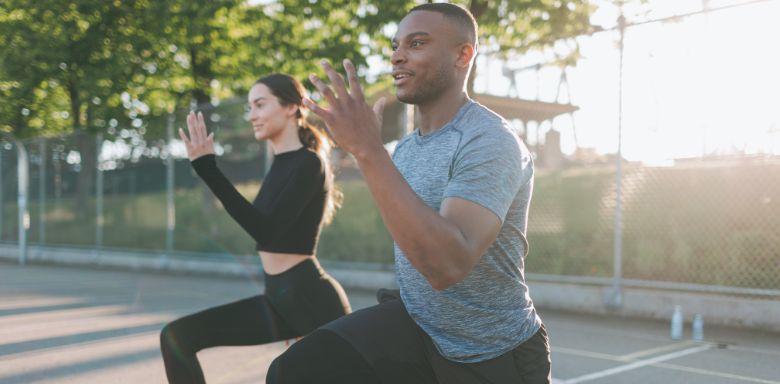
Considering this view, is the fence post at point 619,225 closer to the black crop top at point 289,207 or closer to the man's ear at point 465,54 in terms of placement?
the black crop top at point 289,207

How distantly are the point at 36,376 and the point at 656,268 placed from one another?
6.67 m

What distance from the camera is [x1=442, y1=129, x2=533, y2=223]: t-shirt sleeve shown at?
1.90m

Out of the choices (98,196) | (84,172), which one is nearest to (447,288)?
(98,196)

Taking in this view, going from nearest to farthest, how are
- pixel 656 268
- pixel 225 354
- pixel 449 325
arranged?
pixel 449 325 < pixel 225 354 < pixel 656 268

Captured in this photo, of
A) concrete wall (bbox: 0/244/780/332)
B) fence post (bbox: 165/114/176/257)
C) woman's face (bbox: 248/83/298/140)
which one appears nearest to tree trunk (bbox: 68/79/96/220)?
fence post (bbox: 165/114/176/257)

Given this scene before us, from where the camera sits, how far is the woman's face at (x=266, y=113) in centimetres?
395

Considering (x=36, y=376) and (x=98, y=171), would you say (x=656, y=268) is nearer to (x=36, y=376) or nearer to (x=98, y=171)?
(x=36, y=376)

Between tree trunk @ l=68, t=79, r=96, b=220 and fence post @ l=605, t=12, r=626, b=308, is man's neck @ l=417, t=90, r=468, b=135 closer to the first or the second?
fence post @ l=605, t=12, r=626, b=308

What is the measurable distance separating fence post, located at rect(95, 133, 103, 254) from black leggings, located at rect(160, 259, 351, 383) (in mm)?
13258

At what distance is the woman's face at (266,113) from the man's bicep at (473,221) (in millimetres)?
2220

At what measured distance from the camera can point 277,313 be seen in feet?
12.0

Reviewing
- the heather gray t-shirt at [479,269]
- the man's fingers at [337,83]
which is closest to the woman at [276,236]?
the heather gray t-shirt at [479,269]

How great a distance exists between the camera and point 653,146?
787cm

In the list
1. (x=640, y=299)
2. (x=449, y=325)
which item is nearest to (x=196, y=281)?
(x=640, y=299)
